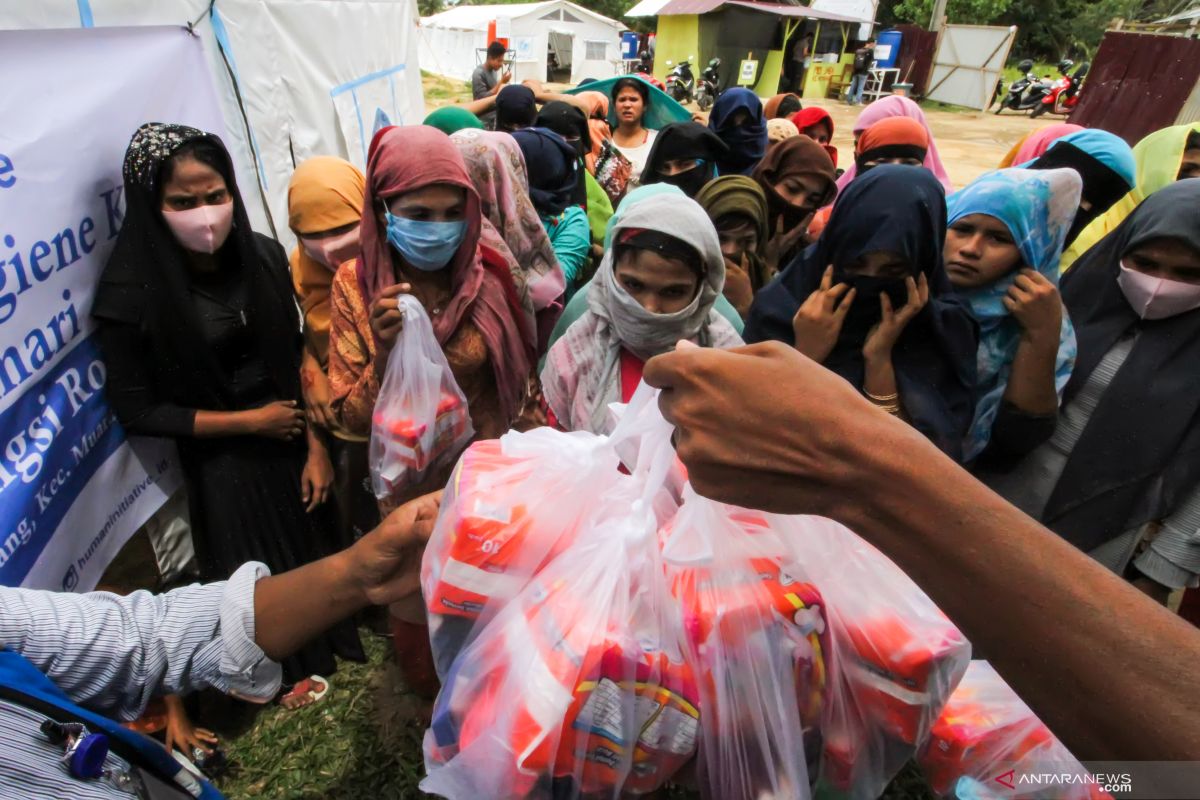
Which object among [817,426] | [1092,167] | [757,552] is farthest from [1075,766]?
[1092,167]

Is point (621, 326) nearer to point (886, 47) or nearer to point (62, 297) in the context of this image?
point (62, 297)

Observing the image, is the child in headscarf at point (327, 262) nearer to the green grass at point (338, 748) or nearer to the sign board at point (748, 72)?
the green grass at point (338, 748)

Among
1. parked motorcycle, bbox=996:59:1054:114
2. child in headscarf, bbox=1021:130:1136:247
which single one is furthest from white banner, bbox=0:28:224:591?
parked motorcycle, bbox=996:59:1054:114

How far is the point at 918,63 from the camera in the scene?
22.3 metres

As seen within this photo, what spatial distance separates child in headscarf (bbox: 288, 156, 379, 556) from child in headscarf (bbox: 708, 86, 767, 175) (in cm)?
254

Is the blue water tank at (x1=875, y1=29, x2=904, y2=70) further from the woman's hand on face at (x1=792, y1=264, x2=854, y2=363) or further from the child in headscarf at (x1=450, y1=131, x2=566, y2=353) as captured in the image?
the woman's hand on face at (x1=792, y1=264, x2=854, y2=363)

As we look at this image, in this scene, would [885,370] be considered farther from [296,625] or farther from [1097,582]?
[296,625]

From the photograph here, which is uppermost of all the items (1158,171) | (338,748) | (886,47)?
(886,47)

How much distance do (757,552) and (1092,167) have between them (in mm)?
2589

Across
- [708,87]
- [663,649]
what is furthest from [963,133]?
[663,649]

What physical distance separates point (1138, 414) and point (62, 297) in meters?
Answer: 3.19

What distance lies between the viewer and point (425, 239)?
6.52 ft

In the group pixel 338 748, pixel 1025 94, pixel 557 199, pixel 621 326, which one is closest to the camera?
pixel 621 326

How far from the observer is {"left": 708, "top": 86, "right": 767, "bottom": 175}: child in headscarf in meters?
4.02
